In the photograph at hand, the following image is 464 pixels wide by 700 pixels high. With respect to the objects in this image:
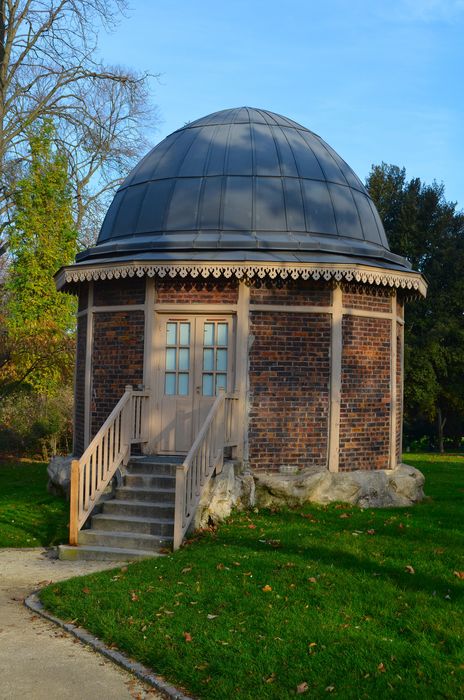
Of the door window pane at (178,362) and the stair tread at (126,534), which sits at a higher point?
the door window pane at (178,362)

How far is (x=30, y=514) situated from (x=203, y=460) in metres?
3.84

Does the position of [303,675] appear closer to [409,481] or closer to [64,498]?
[409,481]

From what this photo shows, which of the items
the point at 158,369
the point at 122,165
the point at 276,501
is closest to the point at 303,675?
the point at 276,501

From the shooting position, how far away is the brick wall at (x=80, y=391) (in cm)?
1387

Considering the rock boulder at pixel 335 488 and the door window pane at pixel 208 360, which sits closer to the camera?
the rock boulder at pixel 335 488

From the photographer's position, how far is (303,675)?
219 inches

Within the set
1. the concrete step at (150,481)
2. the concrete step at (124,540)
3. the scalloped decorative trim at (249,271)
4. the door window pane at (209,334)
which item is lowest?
the concrete step at (124,540)

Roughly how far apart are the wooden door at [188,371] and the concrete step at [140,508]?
1.83 meters

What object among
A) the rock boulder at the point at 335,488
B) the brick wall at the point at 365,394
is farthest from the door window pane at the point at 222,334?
the rock boulder at the point at 335,488

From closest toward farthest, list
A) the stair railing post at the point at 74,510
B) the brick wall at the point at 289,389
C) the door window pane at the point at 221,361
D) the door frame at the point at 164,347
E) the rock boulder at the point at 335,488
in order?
the stair railing post at the point at 74,510 → the rock boulder at the point at 335,488 → the brick wall at the point at 289,389 → the door frame at the point at 164,347 → the door window pane at the point at 221,361

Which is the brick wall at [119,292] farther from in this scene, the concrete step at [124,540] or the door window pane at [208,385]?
the concrete step at [124,540]

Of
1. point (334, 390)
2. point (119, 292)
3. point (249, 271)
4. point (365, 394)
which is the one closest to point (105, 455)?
point (119, 292)

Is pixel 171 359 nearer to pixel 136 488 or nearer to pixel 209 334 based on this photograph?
pixel 209 334

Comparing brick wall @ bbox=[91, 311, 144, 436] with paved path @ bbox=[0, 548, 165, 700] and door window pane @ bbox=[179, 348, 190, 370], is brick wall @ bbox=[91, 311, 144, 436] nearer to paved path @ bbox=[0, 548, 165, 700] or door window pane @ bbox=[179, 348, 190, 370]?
door window pane @ bbox=[179, 348, 190, 370]
